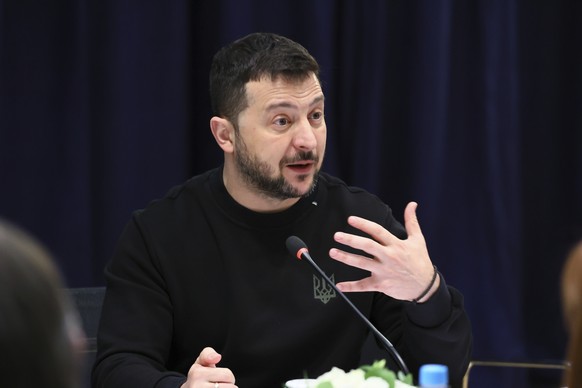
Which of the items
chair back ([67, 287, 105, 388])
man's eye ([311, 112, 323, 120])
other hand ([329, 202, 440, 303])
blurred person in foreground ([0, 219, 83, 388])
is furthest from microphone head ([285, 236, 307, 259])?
blurred person in foreground ([0, 219, 83, 388])

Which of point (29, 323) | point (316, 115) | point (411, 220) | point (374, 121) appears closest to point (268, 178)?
point (316, 115)

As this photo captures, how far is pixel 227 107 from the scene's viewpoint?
251cm

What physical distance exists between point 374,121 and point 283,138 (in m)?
1.32

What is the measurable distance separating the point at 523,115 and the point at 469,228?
504 mm

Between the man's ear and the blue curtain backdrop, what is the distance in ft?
2.87

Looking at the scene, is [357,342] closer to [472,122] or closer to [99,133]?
[99,133]

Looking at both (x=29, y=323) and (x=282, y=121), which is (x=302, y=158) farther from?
(x=29, y=323)

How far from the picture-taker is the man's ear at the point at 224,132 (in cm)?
252

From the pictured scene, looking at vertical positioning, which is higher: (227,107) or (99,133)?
(227,107)

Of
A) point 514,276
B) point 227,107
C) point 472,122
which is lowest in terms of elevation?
point 514,276

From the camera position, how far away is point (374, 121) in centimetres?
368

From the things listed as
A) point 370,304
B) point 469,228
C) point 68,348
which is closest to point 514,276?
point 469,228

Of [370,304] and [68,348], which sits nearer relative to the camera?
[68,348]

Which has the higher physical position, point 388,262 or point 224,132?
point 224,132
